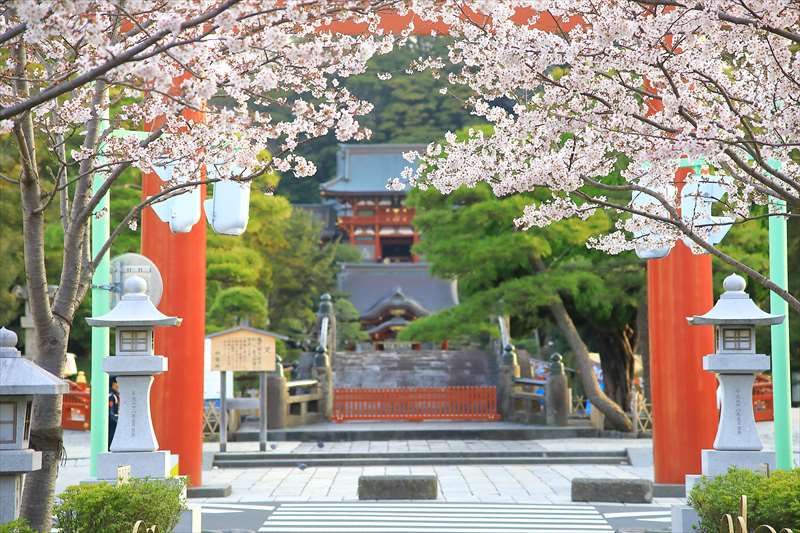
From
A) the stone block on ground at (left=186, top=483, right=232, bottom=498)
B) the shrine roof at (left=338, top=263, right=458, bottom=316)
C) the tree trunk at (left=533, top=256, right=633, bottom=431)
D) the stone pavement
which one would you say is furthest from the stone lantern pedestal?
the shrine roof at (left=338, top=263, right=458, bottom=316)

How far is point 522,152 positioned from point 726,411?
147 inches

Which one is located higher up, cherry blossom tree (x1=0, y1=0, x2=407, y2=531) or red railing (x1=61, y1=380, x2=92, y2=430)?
cherry blossom tree (x1=0, y1=0, x2=407, y2=531)

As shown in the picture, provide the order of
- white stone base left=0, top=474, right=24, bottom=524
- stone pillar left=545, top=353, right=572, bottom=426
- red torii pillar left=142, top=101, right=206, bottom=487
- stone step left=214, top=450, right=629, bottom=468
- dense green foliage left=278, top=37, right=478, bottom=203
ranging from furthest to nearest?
dense green foliage left=278, top=37, right=478, bottom=203 < stone pillar left=545, top=353, right=572, bottom=426 < stone step left=214, top=450, right=629, bottom=468 < red torii pillar left=142, top=101, right=206, bottom=487 < white stone base left=0, top=474, right=24, bottom=524

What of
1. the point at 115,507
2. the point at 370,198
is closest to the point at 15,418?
the point at 115,507

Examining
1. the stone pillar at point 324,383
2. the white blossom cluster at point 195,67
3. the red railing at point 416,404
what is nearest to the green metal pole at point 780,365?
the white blossom cluster at point 195,67

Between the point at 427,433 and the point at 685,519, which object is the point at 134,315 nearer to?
the point at 685,519

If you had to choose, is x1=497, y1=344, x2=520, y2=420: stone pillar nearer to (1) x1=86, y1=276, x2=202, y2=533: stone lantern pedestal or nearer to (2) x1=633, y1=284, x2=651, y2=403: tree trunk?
(2) x1=633, y1=284, x2=651, y2=403: tree trunk

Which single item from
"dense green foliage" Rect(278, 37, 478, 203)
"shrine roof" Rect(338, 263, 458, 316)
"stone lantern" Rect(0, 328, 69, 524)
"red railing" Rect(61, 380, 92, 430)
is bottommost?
"red railing" Rect(61, 380, 92, 430)

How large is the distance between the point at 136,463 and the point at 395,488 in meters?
3.97

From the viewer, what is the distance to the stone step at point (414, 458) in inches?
690

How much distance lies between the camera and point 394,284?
5044cm

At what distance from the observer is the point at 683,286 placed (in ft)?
40.4

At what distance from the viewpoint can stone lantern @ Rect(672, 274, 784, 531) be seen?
370 inches

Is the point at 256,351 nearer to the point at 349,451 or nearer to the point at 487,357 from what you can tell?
the point at 349,451
